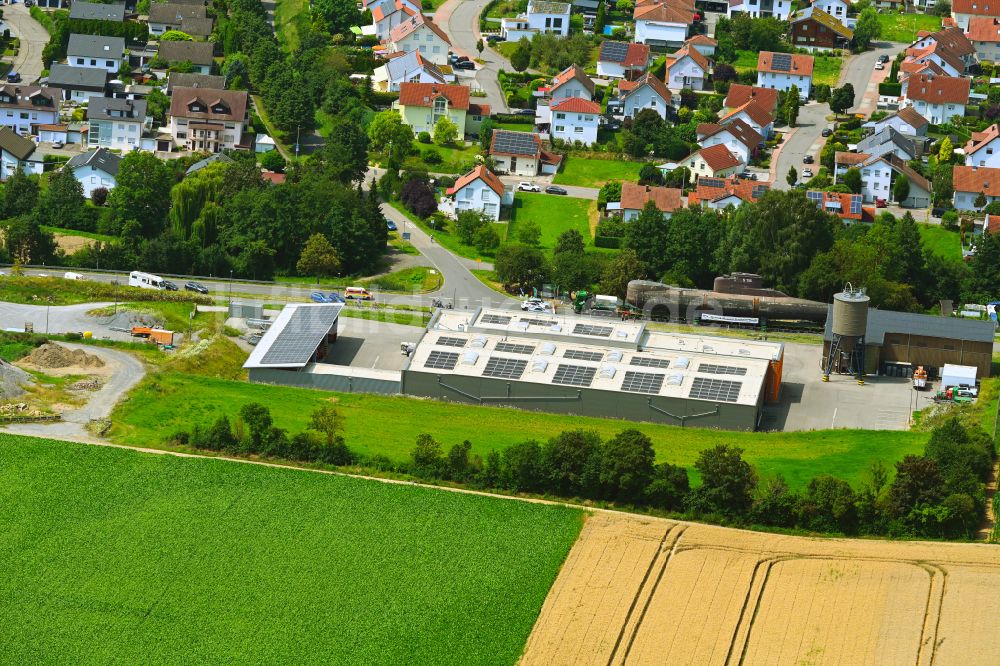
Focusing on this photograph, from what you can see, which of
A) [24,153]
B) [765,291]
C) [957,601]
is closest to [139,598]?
[957,601]

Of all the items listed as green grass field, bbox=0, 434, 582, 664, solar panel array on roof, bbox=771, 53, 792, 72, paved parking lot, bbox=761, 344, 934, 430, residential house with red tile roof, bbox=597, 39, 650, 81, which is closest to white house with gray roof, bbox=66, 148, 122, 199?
green grass field, bbox=0, 434, 582, 664

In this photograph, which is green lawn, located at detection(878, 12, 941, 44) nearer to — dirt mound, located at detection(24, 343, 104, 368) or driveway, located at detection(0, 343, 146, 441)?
driveway, located at detection(0, 343, 146, 441)

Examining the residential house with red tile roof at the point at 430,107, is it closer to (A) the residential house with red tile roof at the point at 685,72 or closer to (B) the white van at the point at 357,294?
(A) the residential house with red tile roof at the point at 685,72

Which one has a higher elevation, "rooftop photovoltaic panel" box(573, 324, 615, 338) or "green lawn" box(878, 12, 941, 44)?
"green lawn" box(878, 12, 941, 44)

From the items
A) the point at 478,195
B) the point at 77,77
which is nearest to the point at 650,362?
the point at 478,195

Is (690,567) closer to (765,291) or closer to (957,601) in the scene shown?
(957,601)

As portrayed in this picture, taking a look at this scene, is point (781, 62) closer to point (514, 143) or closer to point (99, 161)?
point (514, 143)

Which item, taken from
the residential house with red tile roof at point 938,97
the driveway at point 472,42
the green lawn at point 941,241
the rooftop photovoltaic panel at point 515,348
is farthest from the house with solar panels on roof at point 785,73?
the rooftop photovoltaic panel at point 515,348
